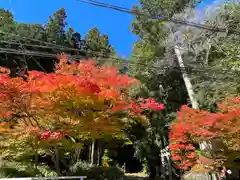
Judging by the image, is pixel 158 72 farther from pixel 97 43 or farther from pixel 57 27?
pixel 57 27

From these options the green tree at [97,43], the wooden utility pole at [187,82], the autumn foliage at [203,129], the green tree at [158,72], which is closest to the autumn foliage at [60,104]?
→ the autumn foliage at [203,129]

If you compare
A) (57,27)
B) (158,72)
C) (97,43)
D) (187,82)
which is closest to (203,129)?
(187,82)

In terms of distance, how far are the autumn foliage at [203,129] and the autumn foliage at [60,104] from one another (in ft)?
8.06

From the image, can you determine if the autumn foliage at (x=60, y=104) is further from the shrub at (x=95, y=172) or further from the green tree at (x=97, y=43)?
the green tree at (x=97, y=43)

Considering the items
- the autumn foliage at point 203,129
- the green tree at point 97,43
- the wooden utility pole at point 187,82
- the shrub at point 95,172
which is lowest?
the shrub at point 95,172

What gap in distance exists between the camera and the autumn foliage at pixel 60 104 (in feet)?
27.0

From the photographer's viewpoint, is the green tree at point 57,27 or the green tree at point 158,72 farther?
the green tree at point 57,27

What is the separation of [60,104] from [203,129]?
476 cm

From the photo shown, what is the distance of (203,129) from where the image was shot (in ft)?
31.1

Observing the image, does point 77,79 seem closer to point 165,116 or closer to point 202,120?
point 202,120

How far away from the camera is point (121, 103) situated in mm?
10055

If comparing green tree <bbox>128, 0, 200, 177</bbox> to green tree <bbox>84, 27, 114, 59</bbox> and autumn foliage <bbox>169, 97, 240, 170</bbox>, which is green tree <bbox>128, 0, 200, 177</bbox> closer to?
autumn foliage <bbox>169, 97, 240, 170</bbox>

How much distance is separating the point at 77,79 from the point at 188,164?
5869mm

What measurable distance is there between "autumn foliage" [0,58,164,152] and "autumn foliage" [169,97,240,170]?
2.46 meters
